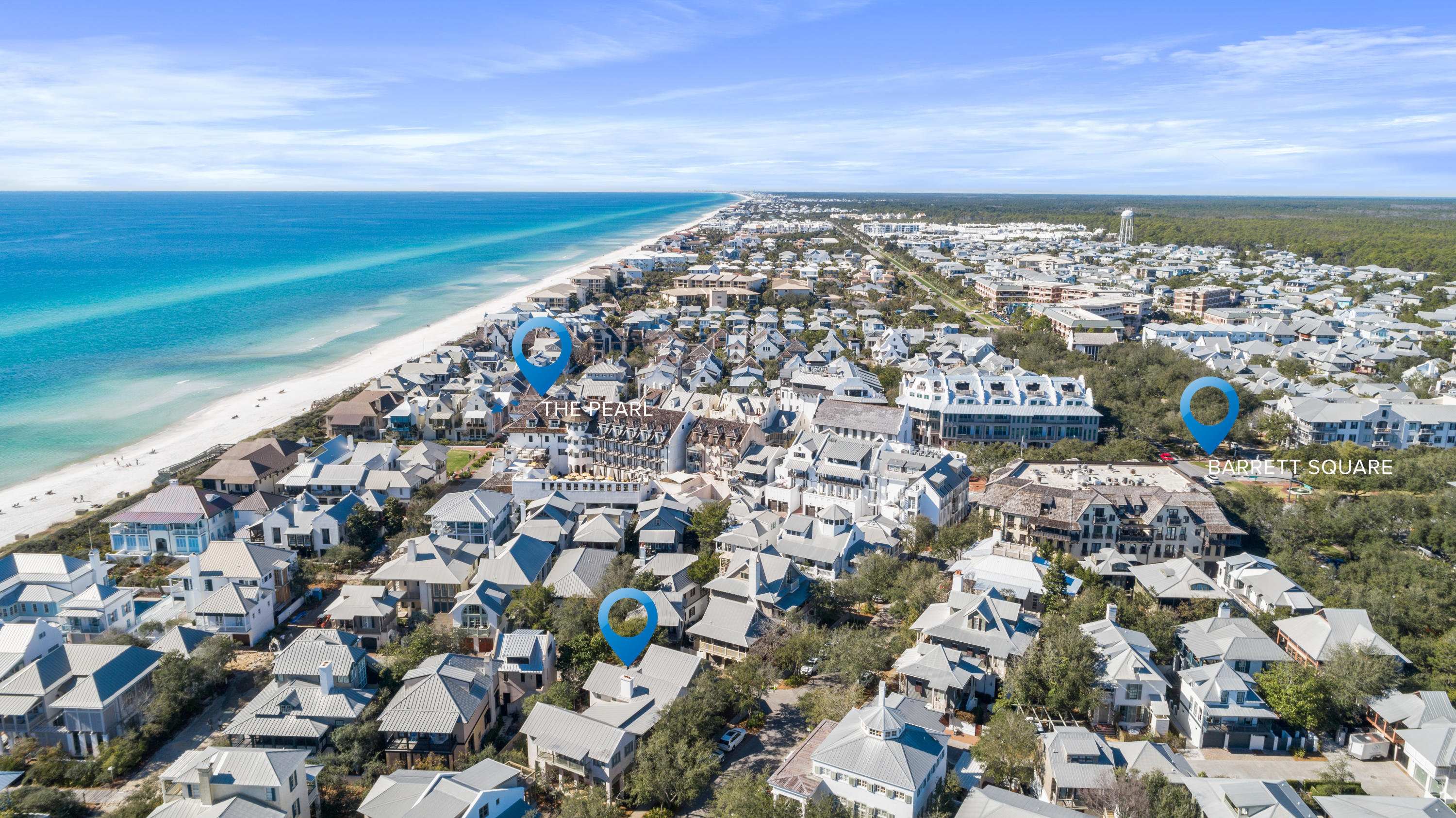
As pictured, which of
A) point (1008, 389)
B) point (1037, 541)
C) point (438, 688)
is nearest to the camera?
point (438, 688)

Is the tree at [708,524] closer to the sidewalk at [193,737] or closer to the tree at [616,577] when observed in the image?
the tree at [616,577]

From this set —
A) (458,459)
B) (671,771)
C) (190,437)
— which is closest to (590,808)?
(671,771)

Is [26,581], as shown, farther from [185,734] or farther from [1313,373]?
[1313,373]

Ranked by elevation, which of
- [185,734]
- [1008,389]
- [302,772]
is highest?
[1008,389]

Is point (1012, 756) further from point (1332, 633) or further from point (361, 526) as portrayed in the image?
point (361, 526)

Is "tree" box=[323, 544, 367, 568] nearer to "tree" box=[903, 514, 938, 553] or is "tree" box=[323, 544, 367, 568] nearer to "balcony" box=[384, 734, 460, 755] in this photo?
"balcony" box=[384, 734, 460, 755]

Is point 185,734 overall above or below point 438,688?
below

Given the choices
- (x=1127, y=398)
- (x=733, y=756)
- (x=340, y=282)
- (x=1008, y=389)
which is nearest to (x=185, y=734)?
(x=733, y=756)
